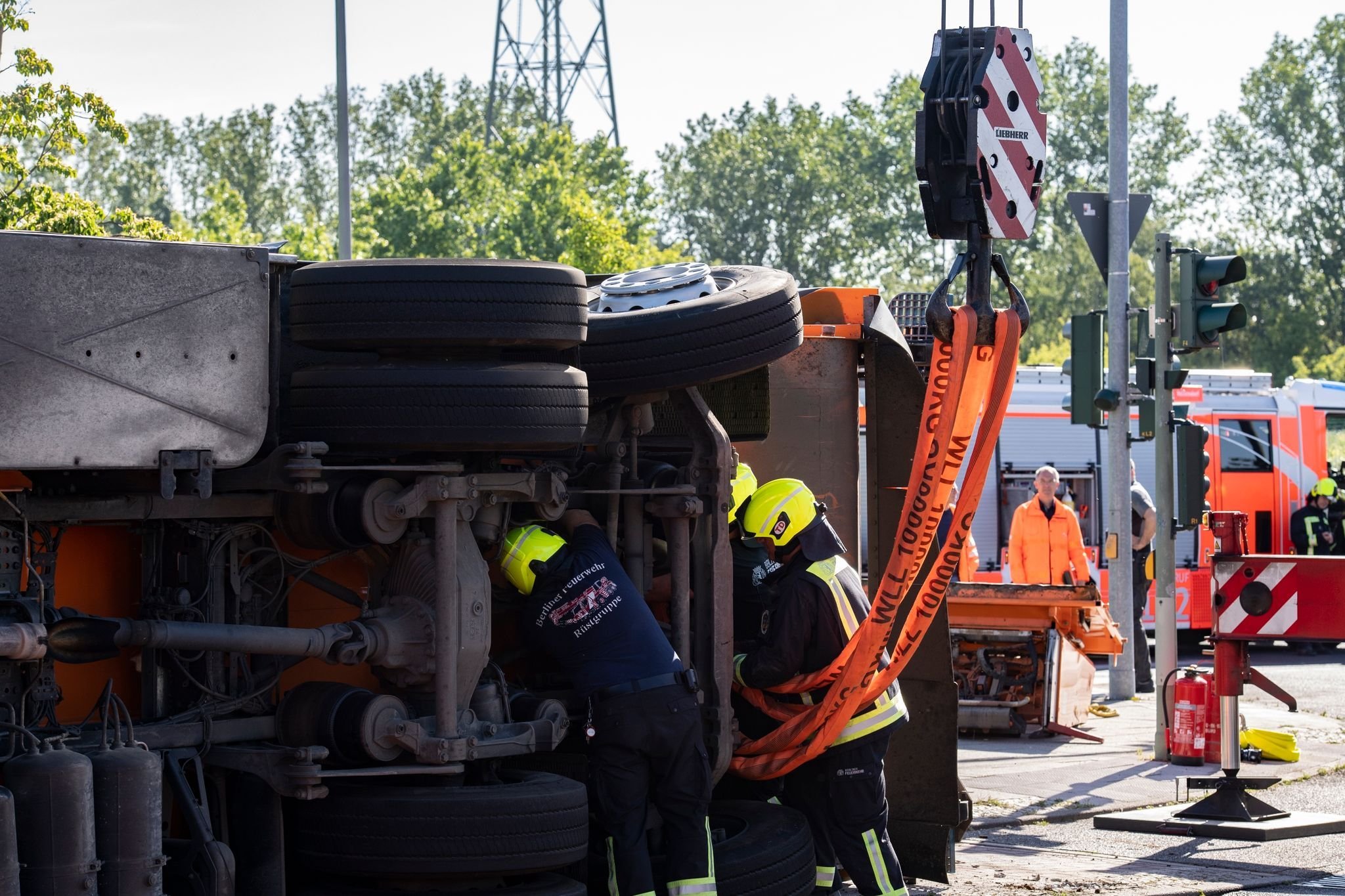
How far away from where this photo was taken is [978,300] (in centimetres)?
604

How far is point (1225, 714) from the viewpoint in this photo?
9453 millimetres

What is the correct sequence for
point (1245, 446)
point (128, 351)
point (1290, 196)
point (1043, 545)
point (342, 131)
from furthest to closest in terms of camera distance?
point (1290, 196), point (1245, 446), point (342, 131), point (1043, 545), point (128, 351)

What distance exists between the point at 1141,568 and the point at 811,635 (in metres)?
9.40

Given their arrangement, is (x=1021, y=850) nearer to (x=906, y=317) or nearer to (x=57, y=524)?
(x=906, y=317)

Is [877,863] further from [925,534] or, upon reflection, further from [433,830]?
[433,830]

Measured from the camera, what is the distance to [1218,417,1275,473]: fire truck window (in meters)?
20.3

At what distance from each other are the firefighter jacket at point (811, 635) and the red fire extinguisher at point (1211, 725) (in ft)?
16.0

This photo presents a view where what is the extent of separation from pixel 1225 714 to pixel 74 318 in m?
6.75

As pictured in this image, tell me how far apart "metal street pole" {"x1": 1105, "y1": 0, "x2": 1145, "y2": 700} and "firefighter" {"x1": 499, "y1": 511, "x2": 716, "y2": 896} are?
8.08 metres

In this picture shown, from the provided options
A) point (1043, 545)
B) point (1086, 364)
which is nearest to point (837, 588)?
point (1086, 364)

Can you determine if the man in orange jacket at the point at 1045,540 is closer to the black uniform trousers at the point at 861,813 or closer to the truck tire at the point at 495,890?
the black uniform trousers at the point at 861,813

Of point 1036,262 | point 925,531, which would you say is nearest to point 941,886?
point 925,531

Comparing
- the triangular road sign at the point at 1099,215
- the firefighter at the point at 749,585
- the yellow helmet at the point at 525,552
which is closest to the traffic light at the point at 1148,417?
the triangular road sign at the point at 1099,215

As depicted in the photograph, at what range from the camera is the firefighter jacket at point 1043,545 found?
1455 centimetres
